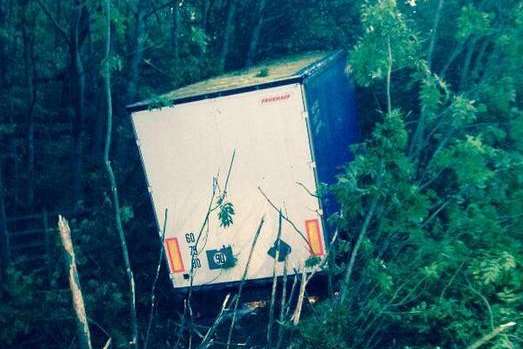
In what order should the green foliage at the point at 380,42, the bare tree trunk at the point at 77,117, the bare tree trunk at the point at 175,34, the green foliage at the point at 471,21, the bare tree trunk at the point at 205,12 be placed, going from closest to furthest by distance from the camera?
the green foliage at the point at 380,42, the green foliage at the point at 471,21, the bare tree trunk at the point at 77,117, the bare tree trunk at the point at 175,34, the bare tree trunk at the point at 205,12

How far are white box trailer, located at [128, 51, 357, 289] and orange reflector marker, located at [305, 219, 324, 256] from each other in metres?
0.01

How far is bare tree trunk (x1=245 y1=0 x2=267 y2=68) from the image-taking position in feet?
35.7

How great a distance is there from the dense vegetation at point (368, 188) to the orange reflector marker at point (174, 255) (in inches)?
29.3

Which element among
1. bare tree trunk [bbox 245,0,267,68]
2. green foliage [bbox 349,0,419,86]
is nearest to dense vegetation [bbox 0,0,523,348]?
green foliage [bbox 349,0,419,86]

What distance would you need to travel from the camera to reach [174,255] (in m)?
6.07

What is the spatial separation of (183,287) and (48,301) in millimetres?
1848

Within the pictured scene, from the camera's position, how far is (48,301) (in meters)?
6.13

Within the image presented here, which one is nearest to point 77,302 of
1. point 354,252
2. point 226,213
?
point 226,213

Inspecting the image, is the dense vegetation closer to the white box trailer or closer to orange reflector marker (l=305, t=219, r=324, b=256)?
orange reflector marker (l=305, t=219, r=324, b=256)

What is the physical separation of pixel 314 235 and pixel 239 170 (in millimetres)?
1250

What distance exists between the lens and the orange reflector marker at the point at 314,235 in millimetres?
5609

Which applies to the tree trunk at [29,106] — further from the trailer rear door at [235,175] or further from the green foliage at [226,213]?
the green foliage at [226,213]

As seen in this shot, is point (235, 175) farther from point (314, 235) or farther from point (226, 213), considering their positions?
point (314, 235)

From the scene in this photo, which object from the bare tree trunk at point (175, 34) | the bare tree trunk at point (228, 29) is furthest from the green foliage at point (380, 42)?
the bare tree trunk at point (228, 29)
